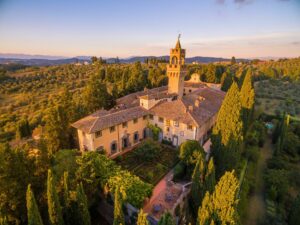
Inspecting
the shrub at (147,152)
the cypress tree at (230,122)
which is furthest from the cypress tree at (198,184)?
the shrub at (147,152)

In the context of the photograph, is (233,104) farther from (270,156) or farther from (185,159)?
(270,156)

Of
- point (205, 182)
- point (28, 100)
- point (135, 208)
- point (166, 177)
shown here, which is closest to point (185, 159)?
point (166, 177)

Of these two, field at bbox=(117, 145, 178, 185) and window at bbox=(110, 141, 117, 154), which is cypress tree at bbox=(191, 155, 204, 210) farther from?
window at bbox=(110, 141, 117, 154)

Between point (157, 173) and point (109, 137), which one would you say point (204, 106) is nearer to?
point (157, 173)

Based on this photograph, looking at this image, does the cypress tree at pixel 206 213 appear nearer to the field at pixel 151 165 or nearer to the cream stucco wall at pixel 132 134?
the field at pixel 151 165

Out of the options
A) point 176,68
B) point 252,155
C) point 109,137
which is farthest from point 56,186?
point 252,155

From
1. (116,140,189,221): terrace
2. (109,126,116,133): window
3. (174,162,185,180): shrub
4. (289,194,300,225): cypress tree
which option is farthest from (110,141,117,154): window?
(289,194,300,225): cypress tree

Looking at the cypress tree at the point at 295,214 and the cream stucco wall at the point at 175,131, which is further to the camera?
the cream stucco wall at the point at 175,131
